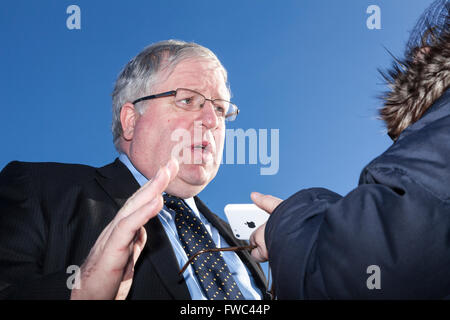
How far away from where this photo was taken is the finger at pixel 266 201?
1.14 m

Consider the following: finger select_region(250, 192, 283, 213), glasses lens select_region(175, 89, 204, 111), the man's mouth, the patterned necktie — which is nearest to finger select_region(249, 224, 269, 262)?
finger select_region(250, 192, 283, 213)

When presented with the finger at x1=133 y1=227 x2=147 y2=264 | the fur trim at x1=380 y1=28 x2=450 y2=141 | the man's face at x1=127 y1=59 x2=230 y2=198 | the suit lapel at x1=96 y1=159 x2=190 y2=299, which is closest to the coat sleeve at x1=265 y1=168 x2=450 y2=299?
the fur trim at x1=380 y1=28 x2=450 y2=141

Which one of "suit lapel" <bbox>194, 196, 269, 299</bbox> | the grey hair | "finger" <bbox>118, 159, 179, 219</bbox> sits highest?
the grey hair

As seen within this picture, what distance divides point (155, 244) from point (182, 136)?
61 centimetres

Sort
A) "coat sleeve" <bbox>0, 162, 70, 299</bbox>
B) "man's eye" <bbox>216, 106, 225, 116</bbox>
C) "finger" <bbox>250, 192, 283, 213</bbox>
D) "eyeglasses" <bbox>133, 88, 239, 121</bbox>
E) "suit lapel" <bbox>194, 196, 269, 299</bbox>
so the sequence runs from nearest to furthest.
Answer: "coat sleeve" <bbox>0, 162, 70, 299</bbox>
"finger" <bbox>250, 192, 283, 213</bbox>
"suit lapel" <bbox>194, 196, 269, 299</bbox>
"eyeglasses" <bbox>133, 88, 239, 121</bbox>
"man's eye" <bbox>216, 106, 225, 116</bbox>

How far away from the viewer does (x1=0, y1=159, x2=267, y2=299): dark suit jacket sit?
3.70 feet

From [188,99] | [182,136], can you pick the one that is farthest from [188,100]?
[182,136]

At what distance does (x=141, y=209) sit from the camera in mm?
942

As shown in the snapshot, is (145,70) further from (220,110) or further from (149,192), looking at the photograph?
(149,192)

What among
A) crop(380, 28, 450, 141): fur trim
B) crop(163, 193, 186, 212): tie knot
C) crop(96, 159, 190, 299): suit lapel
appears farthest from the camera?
crop(163, 193, 186, 212): tie knot

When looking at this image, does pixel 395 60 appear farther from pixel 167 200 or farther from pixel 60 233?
Result: pixel 60 233

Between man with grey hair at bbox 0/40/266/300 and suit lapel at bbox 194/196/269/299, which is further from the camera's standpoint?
suit lapel at bbox 194/196/269/299

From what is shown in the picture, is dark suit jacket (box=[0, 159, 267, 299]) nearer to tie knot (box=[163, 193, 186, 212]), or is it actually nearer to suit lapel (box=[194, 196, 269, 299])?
tie knot (box=[163, 193, 186, 212])

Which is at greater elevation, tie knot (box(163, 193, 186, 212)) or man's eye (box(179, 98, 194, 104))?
man's eye (box(179, 98, 194, 104))
